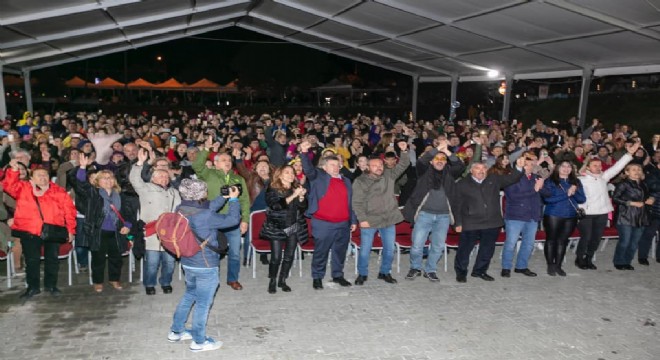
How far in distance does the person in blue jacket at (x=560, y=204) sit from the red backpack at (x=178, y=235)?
470 cm

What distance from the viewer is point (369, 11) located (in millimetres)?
14625

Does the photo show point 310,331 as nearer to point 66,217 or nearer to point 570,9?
point 66,217

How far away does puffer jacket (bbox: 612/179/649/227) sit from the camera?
23.8ft

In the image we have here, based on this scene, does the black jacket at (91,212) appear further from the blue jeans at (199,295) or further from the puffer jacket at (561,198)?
the puffer jacket at (561,198)

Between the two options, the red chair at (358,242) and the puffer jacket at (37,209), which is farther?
the red chair at (358,242)

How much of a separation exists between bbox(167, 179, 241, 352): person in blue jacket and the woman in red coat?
6.78ft

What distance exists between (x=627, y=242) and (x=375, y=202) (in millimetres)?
3915

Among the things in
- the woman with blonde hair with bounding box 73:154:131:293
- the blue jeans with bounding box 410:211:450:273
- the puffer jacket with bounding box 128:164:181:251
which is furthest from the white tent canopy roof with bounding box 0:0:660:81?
the puffer jacket with bounding box 128:164:181:251

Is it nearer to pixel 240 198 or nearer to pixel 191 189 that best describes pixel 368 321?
pixel 240 198

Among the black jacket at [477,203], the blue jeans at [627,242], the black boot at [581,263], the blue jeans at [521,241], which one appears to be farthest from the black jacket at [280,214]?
the blue jeans at [627,242]

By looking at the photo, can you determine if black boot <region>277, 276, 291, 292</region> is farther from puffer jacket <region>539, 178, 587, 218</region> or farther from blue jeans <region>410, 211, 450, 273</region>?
puffer jacket <region>539, 178, 587, 218</region>

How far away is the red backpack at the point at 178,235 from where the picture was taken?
4371mm

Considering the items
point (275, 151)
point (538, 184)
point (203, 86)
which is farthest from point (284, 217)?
point (203, 86)

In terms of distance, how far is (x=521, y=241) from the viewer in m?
7.16
